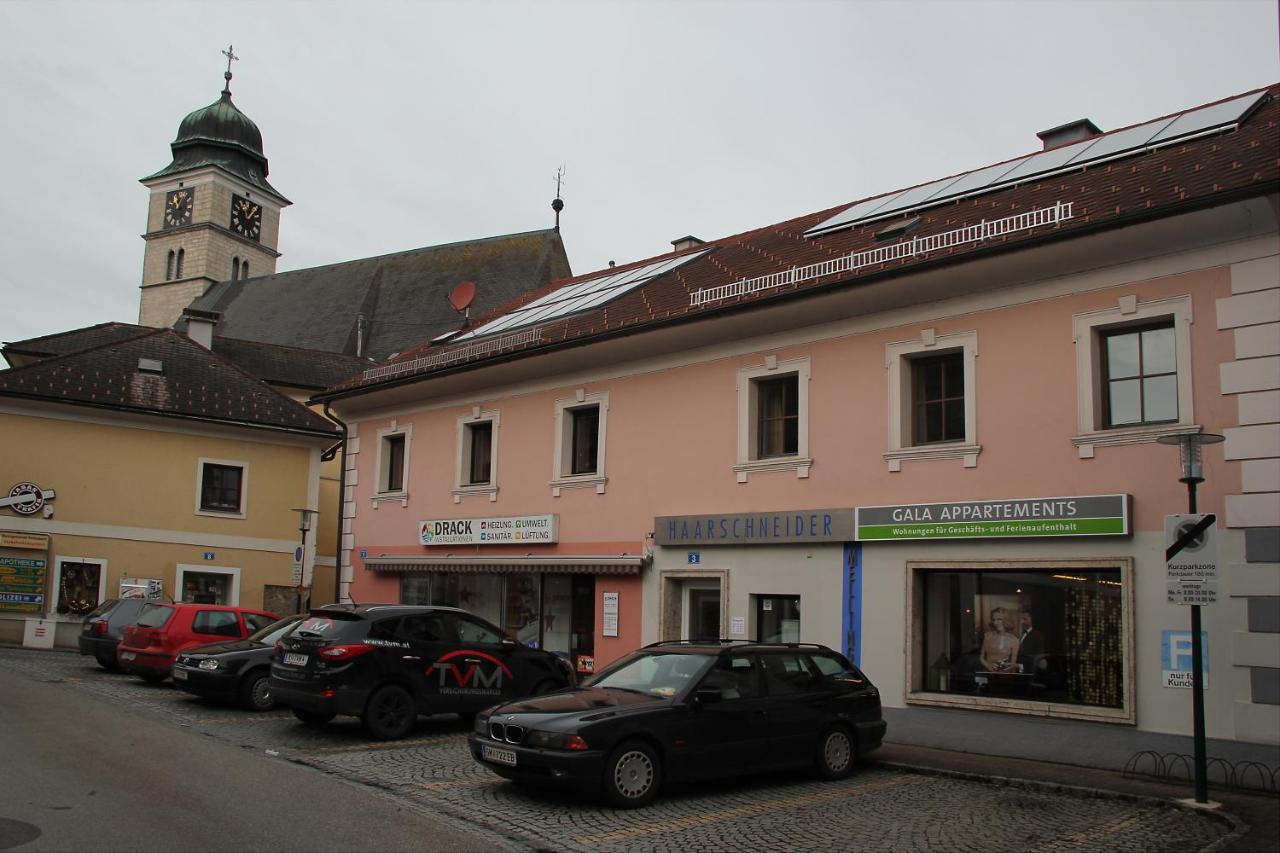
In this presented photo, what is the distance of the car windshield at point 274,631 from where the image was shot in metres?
17.1

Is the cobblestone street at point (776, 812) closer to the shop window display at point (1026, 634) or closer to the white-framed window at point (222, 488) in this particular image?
the shop window display at point (1026, 634)

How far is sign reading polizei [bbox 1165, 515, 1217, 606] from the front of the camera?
10.3 metres

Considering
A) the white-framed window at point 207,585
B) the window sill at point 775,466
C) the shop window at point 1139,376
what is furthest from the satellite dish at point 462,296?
the shop window at point 1139,376

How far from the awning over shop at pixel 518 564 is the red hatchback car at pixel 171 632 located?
3.82m

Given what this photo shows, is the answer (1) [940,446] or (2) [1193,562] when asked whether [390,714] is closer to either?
(1) [940,446]

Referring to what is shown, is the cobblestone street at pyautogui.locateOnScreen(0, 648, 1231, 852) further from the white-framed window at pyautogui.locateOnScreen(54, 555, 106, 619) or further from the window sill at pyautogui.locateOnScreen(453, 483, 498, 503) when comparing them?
the white-framed window at pyautogui.locateOnScreen(54, 555, 106, 619)

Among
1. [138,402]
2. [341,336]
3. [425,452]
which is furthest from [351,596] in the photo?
[341,336]

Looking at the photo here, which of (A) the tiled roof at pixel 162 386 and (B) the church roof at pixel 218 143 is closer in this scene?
(A) the tiled roof at pixel 162 386

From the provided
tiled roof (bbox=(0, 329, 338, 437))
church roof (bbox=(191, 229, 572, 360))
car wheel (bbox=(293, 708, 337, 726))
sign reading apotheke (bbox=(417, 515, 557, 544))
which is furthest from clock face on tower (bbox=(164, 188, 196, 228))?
car wheel (bbox=(293, 708, 337, 726))

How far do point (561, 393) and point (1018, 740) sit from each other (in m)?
10.6

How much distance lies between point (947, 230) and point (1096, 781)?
769cm

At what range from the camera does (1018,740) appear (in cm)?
1329

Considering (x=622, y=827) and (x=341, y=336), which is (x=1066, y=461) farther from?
(x=341, y=336)

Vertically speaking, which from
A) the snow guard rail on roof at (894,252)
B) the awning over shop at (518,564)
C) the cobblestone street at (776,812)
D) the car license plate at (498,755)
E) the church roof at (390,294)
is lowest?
the cobblestone street at (776,812)
